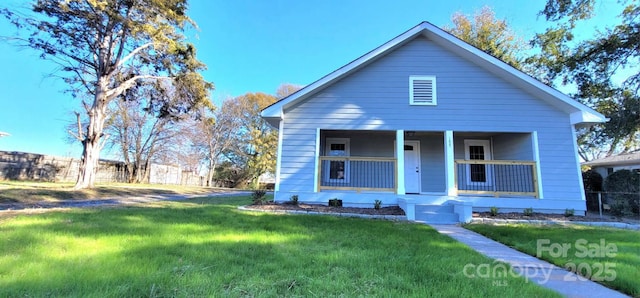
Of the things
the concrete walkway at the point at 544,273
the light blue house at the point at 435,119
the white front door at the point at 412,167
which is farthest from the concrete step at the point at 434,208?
the concrete walkway at the point at 544,273

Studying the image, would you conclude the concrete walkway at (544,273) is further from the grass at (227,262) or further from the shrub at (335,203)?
the shrub at (335,203)

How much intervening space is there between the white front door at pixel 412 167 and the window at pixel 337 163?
213cm

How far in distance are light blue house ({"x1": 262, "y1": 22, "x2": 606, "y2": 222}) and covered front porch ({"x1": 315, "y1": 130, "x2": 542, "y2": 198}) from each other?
5cm

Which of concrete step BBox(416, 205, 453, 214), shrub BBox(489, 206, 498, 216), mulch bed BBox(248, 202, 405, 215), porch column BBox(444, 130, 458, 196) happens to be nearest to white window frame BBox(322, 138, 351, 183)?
mulch bed BBox(248, 202, 405, 215)

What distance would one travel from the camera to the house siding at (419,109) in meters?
8.84

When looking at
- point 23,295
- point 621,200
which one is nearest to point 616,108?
point 621,200

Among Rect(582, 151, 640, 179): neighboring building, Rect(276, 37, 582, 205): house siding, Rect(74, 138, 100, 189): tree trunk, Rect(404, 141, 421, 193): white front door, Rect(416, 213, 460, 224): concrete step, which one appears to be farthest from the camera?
Rect(582, 151, 640, 179): neighboring building

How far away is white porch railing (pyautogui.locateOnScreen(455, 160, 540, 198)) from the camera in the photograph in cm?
856

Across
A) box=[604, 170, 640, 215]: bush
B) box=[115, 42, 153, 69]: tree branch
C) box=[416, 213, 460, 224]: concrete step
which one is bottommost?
box=[416, 213, 460, 224]: concrete step

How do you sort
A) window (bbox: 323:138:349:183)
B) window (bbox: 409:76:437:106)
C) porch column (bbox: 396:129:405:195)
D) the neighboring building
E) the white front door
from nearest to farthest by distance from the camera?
porch column (bbox: 396:129:405:195) < window (bbox: 409:76:437:106) < window (bbox: 323:138:349:183) < the white front door < the neighboring building

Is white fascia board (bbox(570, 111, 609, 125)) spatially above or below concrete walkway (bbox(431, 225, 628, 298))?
above

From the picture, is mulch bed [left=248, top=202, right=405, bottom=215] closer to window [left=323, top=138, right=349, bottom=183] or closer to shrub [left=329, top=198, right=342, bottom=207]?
shrub [left=329, top=198, right=342, bottom=207]

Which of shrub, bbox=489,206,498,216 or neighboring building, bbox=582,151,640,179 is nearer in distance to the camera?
shrub, bbox=489,206,498,216

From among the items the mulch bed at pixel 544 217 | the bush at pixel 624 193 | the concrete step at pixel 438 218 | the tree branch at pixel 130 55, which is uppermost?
the tree branch at pixel 130 55
